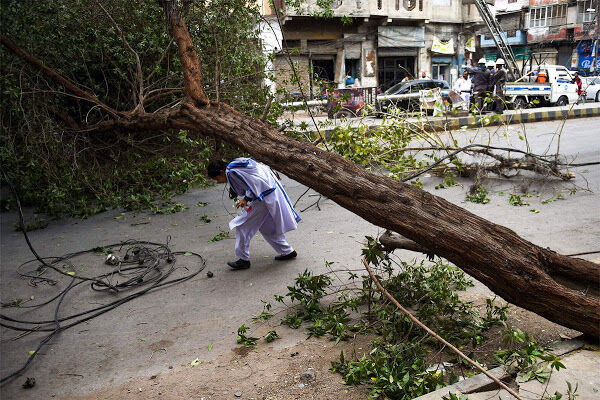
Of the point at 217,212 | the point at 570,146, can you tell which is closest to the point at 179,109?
the point at 217,212

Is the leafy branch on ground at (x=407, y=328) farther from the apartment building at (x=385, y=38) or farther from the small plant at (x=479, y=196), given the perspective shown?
the apartment building at (x=385, y=38)

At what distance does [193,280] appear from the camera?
5.24 meters

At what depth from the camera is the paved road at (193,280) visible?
3760 mm

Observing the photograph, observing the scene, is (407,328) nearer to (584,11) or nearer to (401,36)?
(401,36)

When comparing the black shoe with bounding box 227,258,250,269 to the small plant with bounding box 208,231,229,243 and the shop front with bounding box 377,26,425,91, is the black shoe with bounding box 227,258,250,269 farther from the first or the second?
the shop front with bounding box 377,26,425,91

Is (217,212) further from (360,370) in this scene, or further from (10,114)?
(360,370)

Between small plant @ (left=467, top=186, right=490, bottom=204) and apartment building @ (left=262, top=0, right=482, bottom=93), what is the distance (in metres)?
18.4

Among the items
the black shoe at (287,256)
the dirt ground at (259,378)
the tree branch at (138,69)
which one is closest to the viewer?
the dirt ground at (259,378)

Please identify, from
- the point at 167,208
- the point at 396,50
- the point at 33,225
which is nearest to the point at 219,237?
the point at 167,208

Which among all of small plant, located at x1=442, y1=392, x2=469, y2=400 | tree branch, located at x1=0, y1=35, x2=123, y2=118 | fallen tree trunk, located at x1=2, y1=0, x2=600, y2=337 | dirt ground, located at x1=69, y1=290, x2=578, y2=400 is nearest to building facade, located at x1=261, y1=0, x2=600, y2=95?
tree branch, located at x1=0, y1=35, x2=123, y2=118

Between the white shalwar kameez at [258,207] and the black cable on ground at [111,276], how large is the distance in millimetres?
625

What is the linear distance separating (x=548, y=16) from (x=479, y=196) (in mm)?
37529

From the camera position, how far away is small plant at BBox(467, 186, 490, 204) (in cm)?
719

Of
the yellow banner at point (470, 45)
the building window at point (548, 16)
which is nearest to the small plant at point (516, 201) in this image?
the yellow banner at point (470, 45)
